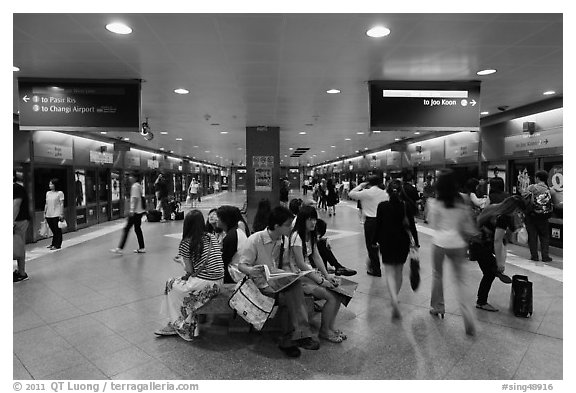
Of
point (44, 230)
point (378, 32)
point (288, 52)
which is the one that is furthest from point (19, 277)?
point (378, 32)

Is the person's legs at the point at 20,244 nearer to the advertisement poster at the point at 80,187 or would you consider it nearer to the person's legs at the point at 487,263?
the advertisement poster at the point at 80,187

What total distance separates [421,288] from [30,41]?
590 cm

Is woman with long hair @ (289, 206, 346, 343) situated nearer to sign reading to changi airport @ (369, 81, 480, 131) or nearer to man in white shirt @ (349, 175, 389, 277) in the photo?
man in white shirt @ (349, 175, 389, 277)

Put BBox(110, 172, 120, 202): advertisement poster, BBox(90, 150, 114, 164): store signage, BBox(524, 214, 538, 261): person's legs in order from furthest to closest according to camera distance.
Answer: BBox(110, 172, 120, 202): advertisement poster → BBox(90, 150, 114, 164): store signage → BBox(524, 214, 538, 261): person's legs

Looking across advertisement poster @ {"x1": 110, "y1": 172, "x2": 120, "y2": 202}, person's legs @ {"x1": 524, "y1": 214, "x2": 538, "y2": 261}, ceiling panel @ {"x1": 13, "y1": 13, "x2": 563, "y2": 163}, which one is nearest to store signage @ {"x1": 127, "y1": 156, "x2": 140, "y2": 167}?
advertisement poster @ {"x1": 110, "y1": 172, "x2": 120, "y2": 202}

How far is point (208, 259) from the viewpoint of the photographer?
3.70m

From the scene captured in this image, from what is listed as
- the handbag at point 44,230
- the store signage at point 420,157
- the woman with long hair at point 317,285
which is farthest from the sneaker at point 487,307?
the store signage at point 420,157

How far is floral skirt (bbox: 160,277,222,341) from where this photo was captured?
3.63 meters

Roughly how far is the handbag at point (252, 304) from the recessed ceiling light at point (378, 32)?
9.55 ft

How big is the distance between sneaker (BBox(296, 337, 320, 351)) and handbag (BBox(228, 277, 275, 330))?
42 centimetres

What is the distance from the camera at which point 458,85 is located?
5.88 meters

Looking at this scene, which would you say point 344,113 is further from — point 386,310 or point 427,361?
point 427,361

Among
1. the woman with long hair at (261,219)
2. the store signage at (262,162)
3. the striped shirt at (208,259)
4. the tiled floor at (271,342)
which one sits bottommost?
the tiled floor at (271,342)

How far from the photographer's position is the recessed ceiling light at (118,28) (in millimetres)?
3842
